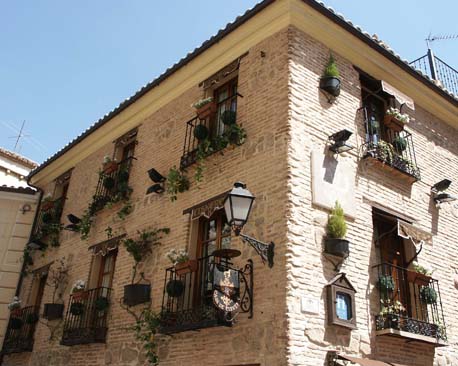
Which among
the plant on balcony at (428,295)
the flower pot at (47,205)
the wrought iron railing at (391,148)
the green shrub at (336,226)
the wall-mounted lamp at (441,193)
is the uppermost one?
the flower pot at (47,205)

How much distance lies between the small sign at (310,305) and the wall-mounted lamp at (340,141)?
242 cm

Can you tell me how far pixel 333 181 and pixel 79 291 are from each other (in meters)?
5.42

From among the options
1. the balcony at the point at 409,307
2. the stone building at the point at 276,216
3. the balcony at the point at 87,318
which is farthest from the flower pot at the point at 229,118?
the balcony at the point at 87,318

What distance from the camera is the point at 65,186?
13.8m

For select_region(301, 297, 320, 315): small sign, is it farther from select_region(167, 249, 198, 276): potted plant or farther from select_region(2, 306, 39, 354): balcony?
select_region(2, 306, 39, 354): balcony

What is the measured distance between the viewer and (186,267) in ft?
25.1

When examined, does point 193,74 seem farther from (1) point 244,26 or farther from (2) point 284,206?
(2) point 284,206

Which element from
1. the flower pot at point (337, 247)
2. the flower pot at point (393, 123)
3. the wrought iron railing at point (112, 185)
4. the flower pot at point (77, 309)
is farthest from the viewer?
the wrought iron railing at point (112, 185)

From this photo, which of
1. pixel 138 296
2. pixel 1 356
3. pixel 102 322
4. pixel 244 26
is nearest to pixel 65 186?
pixel 1 356

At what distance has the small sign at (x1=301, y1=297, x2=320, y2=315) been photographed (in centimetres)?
638

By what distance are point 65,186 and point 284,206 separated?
338 inches

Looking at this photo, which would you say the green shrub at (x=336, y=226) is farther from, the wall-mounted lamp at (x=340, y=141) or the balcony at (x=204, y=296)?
the balcony at (x=204, y=296)

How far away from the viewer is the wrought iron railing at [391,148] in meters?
8.41

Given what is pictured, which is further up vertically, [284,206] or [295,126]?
[295,126]
